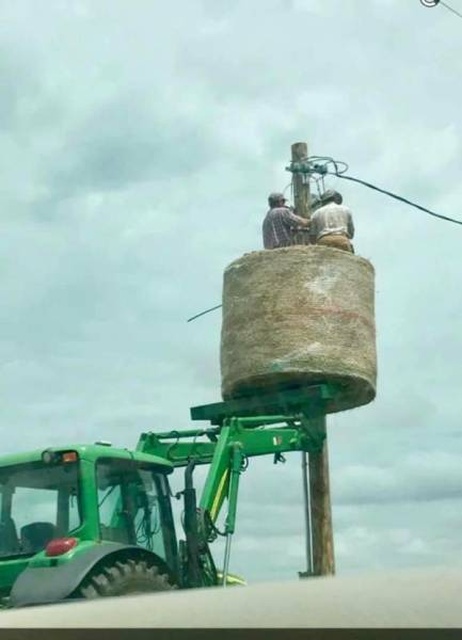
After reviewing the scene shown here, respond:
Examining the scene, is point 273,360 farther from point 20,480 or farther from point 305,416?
point 20,480

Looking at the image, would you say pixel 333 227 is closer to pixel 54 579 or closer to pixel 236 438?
pixel 236 438

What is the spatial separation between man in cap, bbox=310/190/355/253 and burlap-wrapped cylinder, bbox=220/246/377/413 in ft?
0.88

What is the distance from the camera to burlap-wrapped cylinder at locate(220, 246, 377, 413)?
11.2m

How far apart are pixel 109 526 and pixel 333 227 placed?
4287 mm

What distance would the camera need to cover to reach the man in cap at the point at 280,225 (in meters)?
12.1

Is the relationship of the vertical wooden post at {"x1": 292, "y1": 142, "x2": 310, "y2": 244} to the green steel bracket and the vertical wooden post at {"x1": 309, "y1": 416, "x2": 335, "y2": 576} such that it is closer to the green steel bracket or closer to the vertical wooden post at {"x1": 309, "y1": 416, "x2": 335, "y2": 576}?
the green steel bracket

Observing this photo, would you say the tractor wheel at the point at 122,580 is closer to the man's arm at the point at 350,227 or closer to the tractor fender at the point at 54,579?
the tractor fender at the point at 54,579

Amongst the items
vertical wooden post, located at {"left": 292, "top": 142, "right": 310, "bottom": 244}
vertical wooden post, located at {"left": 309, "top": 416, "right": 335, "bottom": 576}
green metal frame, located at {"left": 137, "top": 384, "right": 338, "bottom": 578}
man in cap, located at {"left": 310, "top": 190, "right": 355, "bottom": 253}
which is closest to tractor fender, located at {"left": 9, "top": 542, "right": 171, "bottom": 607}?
green metal frame, located at {"left": 137, "top": 384, "right": 338, "bottom": 578}

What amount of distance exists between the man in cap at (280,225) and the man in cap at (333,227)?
13 cm

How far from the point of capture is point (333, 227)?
1195 cm

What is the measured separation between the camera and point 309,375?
11.3 meters

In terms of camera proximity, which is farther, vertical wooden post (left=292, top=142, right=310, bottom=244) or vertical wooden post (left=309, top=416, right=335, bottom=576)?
vertical wooden post (left=292, top=142, right=310, bottom=244)

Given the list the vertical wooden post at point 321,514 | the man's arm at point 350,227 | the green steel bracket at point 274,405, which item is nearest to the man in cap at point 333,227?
the man's arm at point 350,227

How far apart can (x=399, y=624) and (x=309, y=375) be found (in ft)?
29.5
